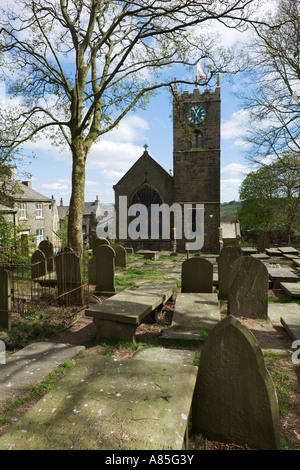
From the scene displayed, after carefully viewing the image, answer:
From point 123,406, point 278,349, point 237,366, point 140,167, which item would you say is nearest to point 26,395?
point 123,406

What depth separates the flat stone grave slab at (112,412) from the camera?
5.81ft

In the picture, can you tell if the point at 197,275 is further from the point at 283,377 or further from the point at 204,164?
the point at 204,164

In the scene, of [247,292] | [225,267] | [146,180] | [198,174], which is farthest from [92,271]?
[146,180]

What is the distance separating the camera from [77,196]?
28.8 ft

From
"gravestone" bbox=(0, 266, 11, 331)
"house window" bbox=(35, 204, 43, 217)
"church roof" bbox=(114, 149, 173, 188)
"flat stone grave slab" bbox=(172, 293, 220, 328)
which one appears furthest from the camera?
"house window" bbox=(35, 204, 43, 217)

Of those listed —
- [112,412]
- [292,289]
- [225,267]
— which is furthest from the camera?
[225,267]

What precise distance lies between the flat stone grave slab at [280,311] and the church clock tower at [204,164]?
18126 mm

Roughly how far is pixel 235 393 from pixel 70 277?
5761mm

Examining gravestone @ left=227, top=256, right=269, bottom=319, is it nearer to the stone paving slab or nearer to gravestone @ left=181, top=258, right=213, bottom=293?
gravestone @ left=181, top=258, right=213, bottom=293

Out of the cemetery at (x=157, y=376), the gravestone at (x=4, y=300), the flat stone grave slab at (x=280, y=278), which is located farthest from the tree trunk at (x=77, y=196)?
the flat stone grave slab at (x=280, y=278)

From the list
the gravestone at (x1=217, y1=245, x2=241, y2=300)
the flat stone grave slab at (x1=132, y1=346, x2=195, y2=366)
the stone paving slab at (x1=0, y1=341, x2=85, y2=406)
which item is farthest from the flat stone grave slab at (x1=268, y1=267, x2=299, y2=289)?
the stone paving slab at (x1=0, y1=341, x2=85, y2=406)

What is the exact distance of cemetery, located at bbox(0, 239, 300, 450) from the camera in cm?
192

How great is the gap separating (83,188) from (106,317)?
5.04 meters

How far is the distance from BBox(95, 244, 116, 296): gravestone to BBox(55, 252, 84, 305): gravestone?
2.40 feet
